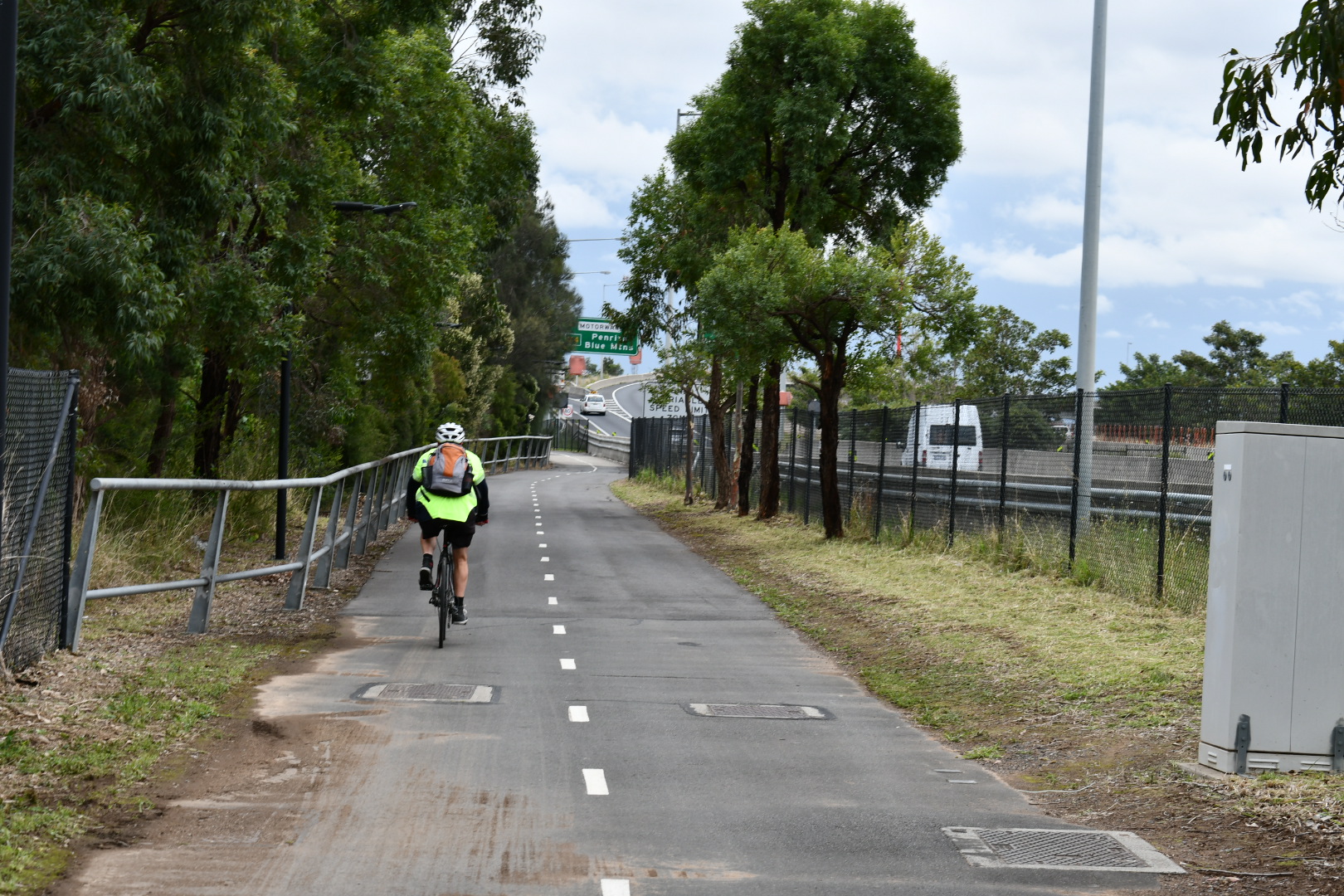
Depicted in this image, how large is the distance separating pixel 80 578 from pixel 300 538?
23.4ft

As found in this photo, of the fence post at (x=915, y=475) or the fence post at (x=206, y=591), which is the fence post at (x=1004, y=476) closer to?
the fence post at (x=915, y=475)

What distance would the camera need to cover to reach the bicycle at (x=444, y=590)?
1176cm

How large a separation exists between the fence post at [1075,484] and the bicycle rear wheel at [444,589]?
7196 mm

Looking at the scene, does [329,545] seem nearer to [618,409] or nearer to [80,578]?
[80,578]

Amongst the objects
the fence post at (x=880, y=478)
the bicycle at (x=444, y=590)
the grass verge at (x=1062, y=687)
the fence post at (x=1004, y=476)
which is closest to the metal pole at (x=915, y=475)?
the grass verge at (x=1062, y=687)

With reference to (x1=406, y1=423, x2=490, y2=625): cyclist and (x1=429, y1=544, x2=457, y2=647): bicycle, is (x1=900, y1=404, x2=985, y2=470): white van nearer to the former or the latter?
(x1=406, y1=423, x2=490, y2=625): cyclist

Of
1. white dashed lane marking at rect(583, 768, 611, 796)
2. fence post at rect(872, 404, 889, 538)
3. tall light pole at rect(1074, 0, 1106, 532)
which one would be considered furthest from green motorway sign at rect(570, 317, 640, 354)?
white dashed lane marking at rect(583, 768, 611, 796)

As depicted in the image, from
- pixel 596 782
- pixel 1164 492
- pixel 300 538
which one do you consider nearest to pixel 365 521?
pixel 300 538

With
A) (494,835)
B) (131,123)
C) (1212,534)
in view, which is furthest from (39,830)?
(131,123)

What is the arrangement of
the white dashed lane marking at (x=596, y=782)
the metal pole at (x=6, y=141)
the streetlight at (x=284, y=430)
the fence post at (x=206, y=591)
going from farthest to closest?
the streetlight at (x=284, y=430)
the fence post at (x=206, y=591)
the metal pole at (x=6, y=141)
the white dashed lane marking at (x=596, y=782)

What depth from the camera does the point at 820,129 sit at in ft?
81.1

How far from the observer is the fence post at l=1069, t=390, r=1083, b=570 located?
15562 mm

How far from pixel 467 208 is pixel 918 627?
1644 cm

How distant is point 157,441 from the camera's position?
19344 mm
